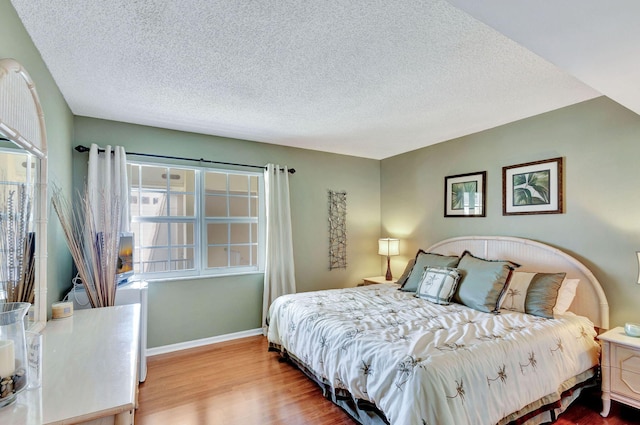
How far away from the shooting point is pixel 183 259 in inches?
143

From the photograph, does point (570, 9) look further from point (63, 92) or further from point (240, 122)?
point (63, 92)

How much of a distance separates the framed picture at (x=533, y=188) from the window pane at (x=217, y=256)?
10.4 ft

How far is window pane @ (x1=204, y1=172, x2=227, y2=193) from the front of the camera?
377 cm

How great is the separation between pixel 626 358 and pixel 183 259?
394cm

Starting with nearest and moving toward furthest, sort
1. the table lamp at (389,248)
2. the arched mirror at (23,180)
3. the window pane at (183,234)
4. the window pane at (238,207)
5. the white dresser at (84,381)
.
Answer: the white dresser at (84,381) → the arched mirror at (23,180) → the window pane at (183,234) → the window pane at (238,207) → the table lamp at (389,248)

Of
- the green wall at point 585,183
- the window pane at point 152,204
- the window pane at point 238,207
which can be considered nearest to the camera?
the green wall at point 585,183

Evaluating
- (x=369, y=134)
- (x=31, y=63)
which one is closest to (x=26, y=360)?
(x=31, y=63)

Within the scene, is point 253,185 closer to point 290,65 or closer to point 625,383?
point 290,65

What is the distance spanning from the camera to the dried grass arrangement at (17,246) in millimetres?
1326

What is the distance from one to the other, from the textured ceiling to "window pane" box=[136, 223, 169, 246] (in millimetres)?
1096

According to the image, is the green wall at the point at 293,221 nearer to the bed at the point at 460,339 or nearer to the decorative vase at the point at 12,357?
the bed at the point at 460,339

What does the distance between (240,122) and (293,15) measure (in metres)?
1.75

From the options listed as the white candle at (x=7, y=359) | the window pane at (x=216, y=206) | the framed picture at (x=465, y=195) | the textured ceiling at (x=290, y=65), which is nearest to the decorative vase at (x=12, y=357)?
the white candle at (x=7, y=359)

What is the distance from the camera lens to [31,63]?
1732 millimetres
